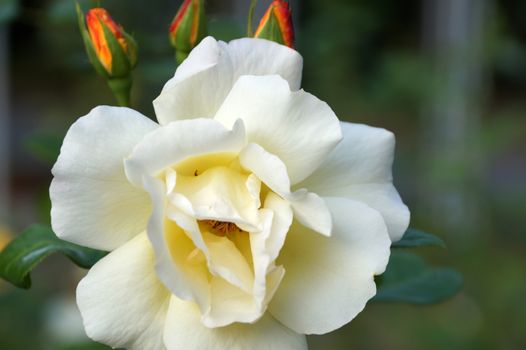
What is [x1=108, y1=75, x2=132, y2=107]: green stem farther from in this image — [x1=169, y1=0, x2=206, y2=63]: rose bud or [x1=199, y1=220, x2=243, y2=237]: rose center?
[x1=199, y1=220, x2=243, y2=237]: rose center

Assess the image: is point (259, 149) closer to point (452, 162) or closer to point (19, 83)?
point (452, 162)

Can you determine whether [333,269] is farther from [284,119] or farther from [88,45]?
[88,45]

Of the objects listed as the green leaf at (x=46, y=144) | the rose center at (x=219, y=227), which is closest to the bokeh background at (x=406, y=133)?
the green leaf at (x=46, y=144)

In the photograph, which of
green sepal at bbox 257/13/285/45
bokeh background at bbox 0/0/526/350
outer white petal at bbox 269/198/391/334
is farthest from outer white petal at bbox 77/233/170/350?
bokeh background at bbox 0/0/526/350

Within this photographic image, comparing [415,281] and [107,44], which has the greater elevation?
[107,44]

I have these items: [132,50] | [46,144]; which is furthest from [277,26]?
[46,144]

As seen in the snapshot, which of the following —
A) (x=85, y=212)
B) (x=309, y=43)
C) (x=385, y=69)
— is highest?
(x=85, y=212)

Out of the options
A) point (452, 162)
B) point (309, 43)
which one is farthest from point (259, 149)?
point (452, 162)

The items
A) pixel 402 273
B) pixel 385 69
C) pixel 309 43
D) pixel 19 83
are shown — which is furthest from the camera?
pixel 19 83
